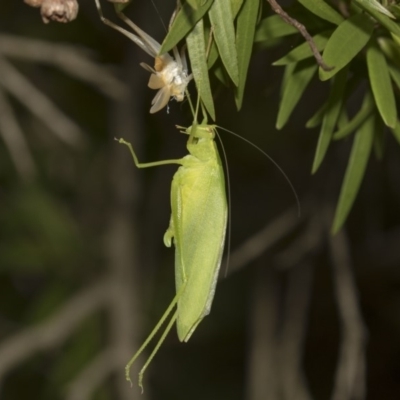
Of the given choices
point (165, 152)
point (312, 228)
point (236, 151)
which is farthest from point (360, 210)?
point (312, 228)

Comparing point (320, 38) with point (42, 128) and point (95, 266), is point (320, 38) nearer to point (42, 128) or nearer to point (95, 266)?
point (95, 266)

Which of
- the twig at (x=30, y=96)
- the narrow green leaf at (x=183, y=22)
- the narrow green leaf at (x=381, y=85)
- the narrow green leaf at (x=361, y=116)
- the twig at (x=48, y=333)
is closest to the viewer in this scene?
the narrow green leaf at (x=183, y=22)

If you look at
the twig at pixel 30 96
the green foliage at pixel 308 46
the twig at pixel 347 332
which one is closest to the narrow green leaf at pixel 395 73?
the green foliage at pixel 308 46

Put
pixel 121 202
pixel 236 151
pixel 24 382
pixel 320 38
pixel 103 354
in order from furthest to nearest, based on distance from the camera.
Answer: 1. pixel 236 151
2. pixel 24 382
3. pixel 121 202
4. pixel 103 354
5. pixel 320 38

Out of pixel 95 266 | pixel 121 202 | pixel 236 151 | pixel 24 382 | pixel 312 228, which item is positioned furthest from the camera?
pixel 236 151

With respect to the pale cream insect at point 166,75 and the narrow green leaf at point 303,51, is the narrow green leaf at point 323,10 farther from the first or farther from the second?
the pale cream insect at point 166,75

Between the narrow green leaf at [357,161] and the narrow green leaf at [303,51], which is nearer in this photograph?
the narrow green leaf at [303,51]

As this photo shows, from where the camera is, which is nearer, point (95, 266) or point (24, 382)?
point (95, 266)

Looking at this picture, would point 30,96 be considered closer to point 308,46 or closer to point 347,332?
point 347,332
